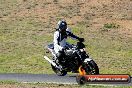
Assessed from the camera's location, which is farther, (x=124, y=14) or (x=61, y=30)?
(x=124, y=14)

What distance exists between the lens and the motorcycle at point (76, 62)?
59.6 ft

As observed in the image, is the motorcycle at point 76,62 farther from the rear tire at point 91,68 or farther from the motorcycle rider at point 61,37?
the motorcycle rider at point 61,37

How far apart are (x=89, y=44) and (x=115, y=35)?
3688 millimetres

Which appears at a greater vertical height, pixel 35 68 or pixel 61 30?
pixel 61 30

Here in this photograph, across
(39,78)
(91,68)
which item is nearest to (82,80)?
(91,68)

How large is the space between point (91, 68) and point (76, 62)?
48.5 inches

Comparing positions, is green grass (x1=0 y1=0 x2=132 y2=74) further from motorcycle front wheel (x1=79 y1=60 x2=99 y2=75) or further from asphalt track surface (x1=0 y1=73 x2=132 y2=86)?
motorcycle front wheel (x1=79 y1=60 x2=99 y2=75)

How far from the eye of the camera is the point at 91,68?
59.6 ft

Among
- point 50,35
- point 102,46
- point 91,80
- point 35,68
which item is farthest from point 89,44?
point 91,80

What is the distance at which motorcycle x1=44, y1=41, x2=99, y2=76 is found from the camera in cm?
1817

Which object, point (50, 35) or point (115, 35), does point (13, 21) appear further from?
point (115, 35)

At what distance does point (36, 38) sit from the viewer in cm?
3381

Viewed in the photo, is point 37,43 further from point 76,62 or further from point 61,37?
point 76,62

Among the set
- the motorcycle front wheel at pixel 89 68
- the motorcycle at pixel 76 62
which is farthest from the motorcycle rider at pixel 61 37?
the motorcycle front wheel at pixel 89 68
